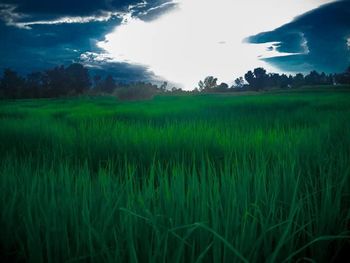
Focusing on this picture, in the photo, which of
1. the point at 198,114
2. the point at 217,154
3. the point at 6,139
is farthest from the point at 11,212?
the point at 198,114

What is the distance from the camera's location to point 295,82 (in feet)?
75.4

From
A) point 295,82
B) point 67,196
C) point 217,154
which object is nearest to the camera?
point 67,196

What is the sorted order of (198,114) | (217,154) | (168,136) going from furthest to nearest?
(198,114)
(168,136)
(217,154)

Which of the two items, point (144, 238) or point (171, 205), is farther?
point (171, 205)

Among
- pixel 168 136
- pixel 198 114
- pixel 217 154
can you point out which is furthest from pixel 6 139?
pixel 198 114

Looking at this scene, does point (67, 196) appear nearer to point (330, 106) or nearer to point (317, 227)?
point (317, 227)

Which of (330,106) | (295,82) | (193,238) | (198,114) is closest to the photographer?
(193,238)

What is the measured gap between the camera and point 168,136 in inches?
85.5

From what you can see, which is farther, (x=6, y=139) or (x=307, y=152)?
(x=6, y=139)

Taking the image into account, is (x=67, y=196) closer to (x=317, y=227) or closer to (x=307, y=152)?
(x=317, y=227)

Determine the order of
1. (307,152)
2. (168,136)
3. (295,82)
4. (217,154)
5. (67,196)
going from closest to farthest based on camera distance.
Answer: (67,196) < (307,152) < (217,154) < (168,136) < (295,82)

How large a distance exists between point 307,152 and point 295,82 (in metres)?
23.1

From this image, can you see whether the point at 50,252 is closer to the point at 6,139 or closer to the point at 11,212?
the point at 11,212

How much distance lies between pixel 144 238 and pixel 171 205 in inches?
5.6
